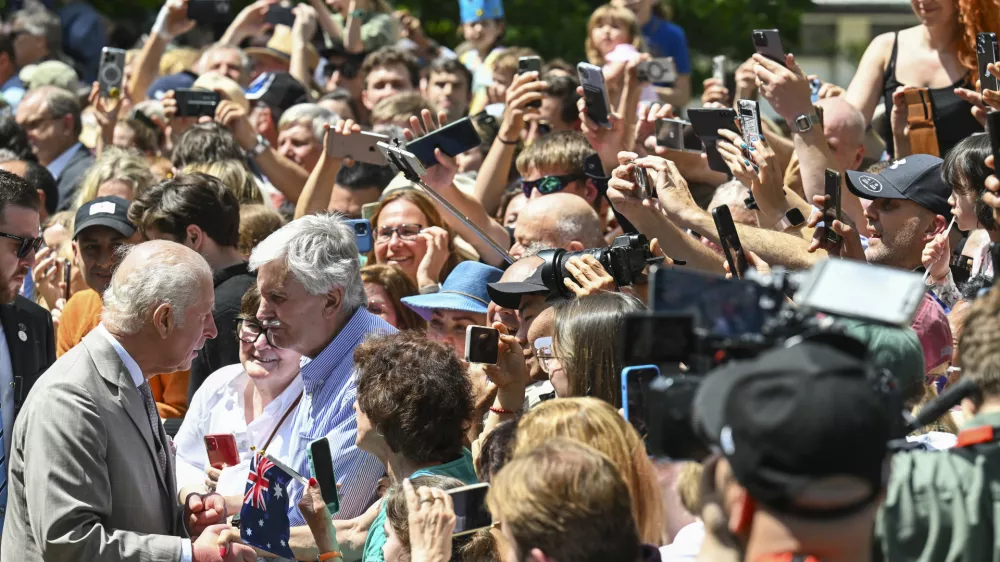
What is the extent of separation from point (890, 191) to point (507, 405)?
1624 millimetres

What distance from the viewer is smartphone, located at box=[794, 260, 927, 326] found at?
2059 millimetres

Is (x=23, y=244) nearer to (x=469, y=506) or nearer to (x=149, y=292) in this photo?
(x=149, y=292)

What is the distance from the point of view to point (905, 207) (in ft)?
15.5

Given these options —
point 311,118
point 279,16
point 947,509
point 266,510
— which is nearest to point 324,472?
point 266,510

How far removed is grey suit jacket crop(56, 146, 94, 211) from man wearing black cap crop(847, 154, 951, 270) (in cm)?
532

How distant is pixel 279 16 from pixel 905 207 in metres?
7.98

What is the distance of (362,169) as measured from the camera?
739 cm

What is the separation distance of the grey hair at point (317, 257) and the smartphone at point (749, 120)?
1.65 meters

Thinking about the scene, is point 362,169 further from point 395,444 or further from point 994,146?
point 994,146

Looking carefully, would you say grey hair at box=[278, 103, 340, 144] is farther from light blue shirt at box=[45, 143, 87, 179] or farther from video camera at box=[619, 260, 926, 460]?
video camera at box=[619, 260, 926, 460]

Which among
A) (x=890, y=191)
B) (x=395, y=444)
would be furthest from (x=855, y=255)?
(x=395, y=444)

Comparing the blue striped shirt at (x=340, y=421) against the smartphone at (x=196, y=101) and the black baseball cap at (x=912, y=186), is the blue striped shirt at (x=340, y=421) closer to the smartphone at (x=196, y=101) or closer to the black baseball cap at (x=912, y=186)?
the black baseball cap at (x=912, y=186)

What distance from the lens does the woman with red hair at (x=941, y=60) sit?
570cm

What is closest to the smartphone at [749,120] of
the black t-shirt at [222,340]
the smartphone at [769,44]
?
the smartphone at [769,44]
